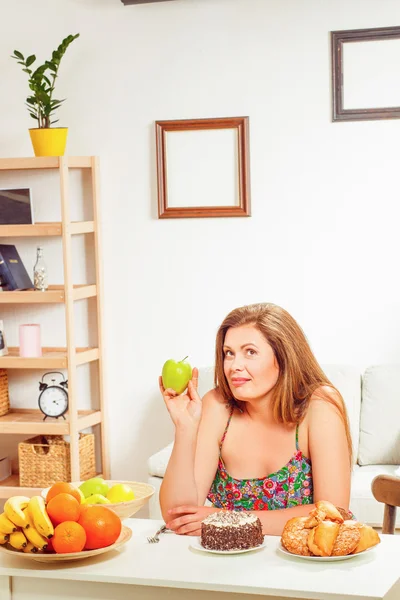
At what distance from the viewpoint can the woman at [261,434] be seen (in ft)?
6.66

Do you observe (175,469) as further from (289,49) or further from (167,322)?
(289,49)

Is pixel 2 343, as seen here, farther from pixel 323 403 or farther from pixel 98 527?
pixel 98 527

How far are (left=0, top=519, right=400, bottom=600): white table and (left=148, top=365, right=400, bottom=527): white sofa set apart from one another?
6.06 ft

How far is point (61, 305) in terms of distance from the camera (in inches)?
170

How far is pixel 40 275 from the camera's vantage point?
409cm

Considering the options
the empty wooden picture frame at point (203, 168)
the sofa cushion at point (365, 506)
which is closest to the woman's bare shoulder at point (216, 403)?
the sofa cushion at point (365, 506)

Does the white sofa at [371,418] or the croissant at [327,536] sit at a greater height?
the croissant at [327,536]

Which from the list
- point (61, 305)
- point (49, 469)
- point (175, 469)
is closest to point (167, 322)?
point (61, 305)

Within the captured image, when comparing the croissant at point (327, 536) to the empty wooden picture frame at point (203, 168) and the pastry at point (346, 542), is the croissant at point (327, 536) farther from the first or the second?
the empty wooden picture frame at point (203, 168)

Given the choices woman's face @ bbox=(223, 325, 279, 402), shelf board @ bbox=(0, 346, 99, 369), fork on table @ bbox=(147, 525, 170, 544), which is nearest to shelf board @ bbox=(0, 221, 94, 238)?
shelf board @ bbox=(0, 346, 99, 369)

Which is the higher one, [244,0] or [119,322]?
[244,0]

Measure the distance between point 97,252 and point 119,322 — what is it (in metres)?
0.34

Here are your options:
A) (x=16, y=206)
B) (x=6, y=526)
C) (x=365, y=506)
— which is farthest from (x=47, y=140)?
(x=6, y=526)

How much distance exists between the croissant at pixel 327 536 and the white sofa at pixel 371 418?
190 centimetres
